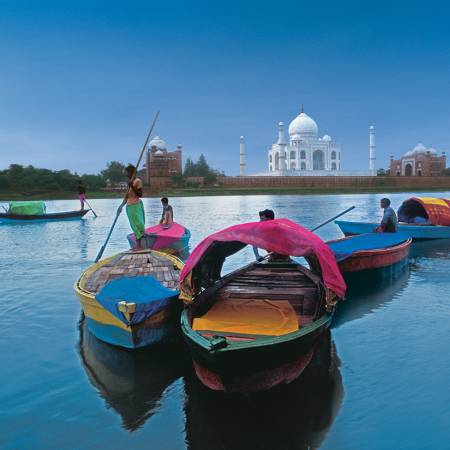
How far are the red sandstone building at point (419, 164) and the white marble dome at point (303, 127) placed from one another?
43.4ft

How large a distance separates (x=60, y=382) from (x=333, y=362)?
3.13m

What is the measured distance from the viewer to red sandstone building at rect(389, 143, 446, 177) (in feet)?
219

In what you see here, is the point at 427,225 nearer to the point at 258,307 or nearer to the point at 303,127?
the point at 258,307

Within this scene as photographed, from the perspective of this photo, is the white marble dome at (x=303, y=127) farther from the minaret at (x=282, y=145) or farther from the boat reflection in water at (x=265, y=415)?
the boat reflection in water at (x=265, y=415)

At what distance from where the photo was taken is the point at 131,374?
5.36 meters

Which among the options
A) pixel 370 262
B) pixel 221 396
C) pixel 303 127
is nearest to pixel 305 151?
pixel 303 127

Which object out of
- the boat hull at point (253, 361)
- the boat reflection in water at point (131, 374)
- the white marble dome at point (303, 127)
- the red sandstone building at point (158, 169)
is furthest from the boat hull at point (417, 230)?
the white marble dome at point (303, 127)

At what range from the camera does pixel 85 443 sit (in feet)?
13.3

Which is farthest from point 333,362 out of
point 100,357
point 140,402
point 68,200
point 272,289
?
point 68,200

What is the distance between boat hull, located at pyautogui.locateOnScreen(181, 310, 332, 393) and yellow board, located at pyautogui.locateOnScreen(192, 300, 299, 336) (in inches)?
14.4

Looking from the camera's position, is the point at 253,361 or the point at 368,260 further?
the point at 368,260

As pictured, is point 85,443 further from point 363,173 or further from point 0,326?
point 363,173

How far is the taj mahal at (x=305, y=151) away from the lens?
226 feet

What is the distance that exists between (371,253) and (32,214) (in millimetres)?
19455
